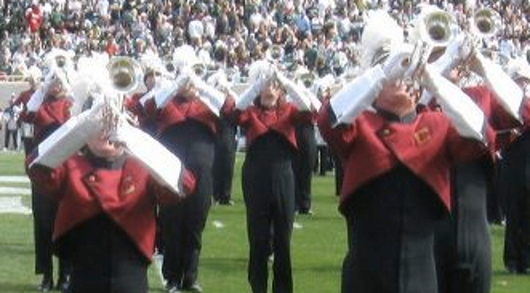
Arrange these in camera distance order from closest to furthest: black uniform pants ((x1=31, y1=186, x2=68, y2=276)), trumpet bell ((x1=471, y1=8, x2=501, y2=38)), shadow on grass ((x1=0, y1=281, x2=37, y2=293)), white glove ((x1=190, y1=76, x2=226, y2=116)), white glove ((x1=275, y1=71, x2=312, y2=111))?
trumpet bell ((x1=471, y1=8, x2=501, y2=38)) < white glove ((x1=275, y1=71, x2=312, y2=111)) < shadow on grass ((x1=0, y1=281, x2=37, y2=293)) < black uniform pants ((x1=31, y1=186, x2=68, y2=276)) < white glove ((x1=190, y1=76, x2=226, y2=116))

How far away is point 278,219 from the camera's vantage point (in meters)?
12.0

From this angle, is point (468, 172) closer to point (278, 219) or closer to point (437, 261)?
point (437, 261)

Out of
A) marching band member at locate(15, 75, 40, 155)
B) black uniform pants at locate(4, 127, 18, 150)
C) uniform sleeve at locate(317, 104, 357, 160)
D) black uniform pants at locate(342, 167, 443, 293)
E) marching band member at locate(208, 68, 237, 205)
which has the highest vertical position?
uniform sleeve at locate(317, 104, 357, 160)

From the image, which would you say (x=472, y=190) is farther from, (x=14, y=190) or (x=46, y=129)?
(x=14, y=190)

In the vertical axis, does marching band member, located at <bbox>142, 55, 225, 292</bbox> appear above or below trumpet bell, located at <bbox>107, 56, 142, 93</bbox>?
below

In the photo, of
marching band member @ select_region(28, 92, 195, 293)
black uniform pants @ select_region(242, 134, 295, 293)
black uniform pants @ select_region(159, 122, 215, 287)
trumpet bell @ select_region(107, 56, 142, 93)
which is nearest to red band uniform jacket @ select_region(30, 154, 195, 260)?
marching band member @ select_region(28, 92, 195, 293)

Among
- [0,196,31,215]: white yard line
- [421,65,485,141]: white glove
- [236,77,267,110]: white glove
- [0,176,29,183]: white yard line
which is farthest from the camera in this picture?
[0,176,29,183]: white yard line

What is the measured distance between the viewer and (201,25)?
4072 centimetres

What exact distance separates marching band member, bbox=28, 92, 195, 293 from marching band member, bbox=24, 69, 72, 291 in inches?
212

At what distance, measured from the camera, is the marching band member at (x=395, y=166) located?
6945mm

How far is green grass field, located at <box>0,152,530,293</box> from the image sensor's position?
43.6 feet

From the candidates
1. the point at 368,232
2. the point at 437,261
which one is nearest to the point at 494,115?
the point at 437,261

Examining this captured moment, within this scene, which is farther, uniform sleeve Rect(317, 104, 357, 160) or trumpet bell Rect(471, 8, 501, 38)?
trumpet bell Rect(471, 8, 501, 38)

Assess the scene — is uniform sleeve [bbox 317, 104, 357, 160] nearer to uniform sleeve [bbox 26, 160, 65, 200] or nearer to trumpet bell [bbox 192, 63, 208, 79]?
uniform sleeve [bbox 26, 160, 65, 200]
